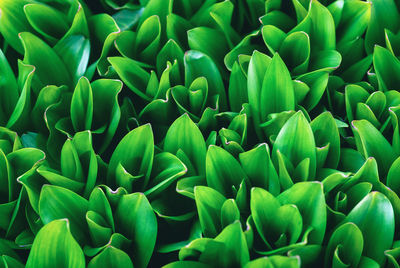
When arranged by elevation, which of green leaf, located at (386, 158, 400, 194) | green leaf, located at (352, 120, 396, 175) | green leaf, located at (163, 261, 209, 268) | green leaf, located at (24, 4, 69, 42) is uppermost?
green leaf, located at (24, 4, 69, 42)

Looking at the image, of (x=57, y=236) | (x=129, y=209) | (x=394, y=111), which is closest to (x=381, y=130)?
(x=394, y=111)

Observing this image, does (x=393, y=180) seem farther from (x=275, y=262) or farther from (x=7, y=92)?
(x=7, y=92)

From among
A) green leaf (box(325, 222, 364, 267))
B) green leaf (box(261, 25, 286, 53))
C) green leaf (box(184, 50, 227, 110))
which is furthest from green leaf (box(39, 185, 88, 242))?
Result: green leaf (box(261, 25, 286, 53))

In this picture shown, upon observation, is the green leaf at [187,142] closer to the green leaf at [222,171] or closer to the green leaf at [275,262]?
the green leaf at [222,171]

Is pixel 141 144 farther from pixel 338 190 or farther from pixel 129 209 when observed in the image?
pixel 338 190

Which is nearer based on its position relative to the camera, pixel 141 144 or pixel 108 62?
pixel 141 144

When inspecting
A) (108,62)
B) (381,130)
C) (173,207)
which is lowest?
(173,207)

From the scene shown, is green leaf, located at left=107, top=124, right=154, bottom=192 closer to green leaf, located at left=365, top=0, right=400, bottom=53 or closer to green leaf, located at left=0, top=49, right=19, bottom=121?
green leaf, located at left=0, top=49, right=19, bottom=121
